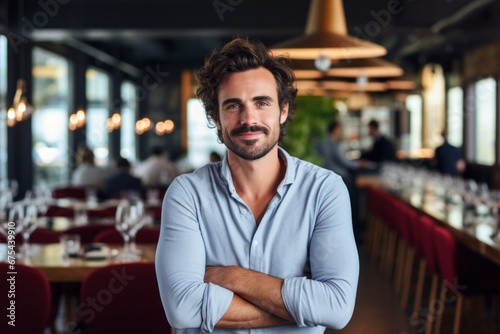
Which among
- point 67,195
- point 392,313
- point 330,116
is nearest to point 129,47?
point 330,116

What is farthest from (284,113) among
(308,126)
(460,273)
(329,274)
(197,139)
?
(197,139)

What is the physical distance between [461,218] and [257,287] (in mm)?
4795

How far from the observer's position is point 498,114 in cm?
1432

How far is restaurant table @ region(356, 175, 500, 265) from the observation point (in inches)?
200

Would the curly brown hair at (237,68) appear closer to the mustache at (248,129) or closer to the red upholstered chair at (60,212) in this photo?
the mustache at (248,129)

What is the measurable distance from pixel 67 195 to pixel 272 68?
8578mm

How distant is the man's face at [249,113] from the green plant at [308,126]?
1370 centimetres

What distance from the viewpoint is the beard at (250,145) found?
2141mm

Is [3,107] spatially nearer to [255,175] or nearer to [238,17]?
[238,17]

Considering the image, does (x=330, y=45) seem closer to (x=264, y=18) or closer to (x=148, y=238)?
(x=148, y=238)

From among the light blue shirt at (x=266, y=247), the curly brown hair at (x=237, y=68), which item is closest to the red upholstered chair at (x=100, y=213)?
the curly brown hair at (x=237, y=68)

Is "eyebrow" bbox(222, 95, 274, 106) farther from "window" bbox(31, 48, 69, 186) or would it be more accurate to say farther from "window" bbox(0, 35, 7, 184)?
"window" bbox(31, 48, 69, 186)

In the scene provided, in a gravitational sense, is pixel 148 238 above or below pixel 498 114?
below

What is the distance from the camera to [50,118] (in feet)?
44.4
